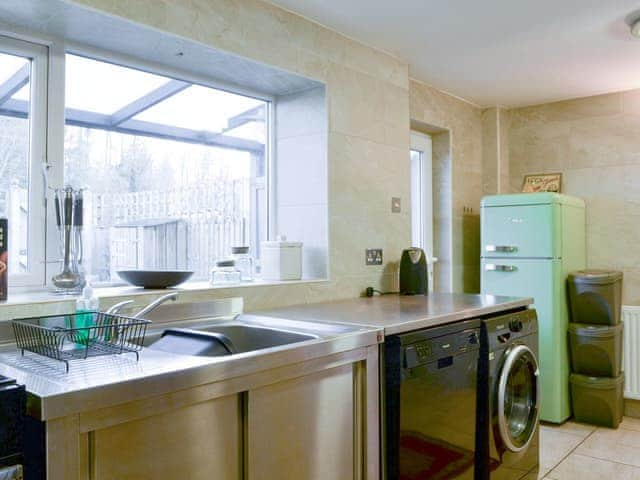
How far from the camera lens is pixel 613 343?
11.5 ft

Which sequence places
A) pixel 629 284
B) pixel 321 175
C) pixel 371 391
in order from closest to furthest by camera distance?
pixel 371 391 → pixel 321 175 → pixel 629 284

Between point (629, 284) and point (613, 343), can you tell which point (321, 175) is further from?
point (629, 284)

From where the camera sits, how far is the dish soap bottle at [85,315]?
1445 millimetres

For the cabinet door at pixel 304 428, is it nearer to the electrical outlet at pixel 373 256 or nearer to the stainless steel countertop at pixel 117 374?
the stainless steel countertop at pixel 117 374

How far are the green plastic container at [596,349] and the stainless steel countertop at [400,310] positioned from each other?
3.34ft

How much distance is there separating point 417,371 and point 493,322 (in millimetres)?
602

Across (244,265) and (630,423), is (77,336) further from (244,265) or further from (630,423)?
(630,423)

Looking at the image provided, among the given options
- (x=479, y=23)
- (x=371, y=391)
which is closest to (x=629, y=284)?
(x=479, y=23)

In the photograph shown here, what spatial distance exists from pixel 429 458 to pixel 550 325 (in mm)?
1871

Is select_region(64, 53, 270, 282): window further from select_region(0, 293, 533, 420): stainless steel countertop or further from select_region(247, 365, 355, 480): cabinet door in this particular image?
select_region(247, 365, 355, 480): cabinet door

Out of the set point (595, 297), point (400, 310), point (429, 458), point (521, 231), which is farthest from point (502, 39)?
point (429, 458)

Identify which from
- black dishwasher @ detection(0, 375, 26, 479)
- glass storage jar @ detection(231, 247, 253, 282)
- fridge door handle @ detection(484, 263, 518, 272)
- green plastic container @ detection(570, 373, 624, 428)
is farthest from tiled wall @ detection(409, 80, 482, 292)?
black dishwasher @ detection(0, 375, 26, 479)

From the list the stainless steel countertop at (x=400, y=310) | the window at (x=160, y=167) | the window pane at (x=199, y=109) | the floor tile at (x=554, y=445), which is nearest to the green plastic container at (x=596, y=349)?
the floor tile at (x=554, y=445)

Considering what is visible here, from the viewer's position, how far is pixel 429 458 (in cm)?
202
